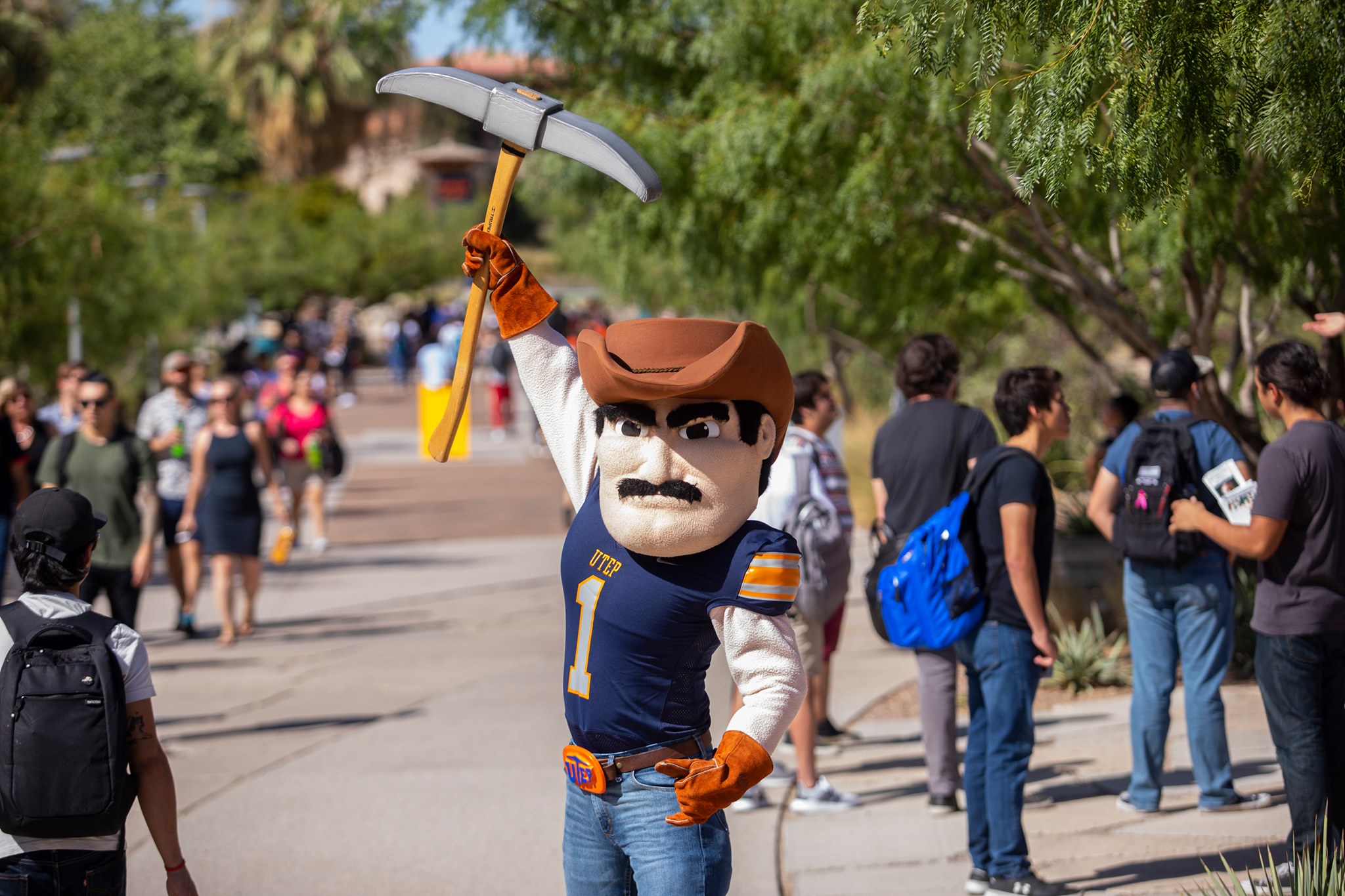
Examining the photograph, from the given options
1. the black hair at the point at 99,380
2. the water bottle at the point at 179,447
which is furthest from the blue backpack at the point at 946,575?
the water bottle at the point at 179,447

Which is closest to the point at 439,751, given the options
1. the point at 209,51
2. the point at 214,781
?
the point at 214,781

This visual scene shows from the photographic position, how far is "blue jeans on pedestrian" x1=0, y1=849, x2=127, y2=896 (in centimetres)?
339

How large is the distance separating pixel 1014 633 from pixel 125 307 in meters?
15.1

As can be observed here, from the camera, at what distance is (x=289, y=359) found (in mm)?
12773

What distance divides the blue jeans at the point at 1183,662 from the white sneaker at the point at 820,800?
3.84 ft

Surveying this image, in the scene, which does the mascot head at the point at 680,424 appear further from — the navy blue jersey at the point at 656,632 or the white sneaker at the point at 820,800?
the white sneaker at the point at 820,800

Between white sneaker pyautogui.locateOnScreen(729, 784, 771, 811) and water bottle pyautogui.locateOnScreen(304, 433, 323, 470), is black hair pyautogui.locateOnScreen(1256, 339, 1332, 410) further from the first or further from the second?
water bottle pyautogui.locateOnScreen(304, 433, 323, 470)

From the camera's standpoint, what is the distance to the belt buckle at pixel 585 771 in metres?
3.22

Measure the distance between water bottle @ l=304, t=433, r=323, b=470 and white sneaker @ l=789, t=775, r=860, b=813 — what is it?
24.3ft

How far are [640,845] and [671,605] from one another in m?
0.54

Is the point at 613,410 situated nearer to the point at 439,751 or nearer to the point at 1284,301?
the point at 439,751

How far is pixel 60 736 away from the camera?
3373 millimetres

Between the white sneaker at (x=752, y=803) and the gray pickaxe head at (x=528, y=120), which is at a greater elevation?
the gray pickaxe head at (x=528, y=120)

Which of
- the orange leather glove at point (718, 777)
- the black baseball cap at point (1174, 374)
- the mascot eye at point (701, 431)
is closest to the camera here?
the orange leather glove at point (718, 777)
